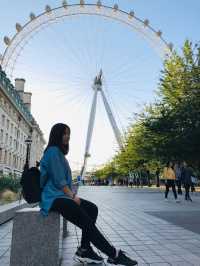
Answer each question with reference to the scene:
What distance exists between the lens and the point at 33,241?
3805 mm

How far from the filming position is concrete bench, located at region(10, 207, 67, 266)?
3.77 metres

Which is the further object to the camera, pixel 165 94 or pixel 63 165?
pixel 165 94

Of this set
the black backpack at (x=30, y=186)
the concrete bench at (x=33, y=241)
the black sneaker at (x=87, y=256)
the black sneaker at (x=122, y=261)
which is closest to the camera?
the concrete bench at (x=33, y=241)

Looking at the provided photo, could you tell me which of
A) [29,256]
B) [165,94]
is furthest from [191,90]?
[29,256]

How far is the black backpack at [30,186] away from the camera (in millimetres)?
4109

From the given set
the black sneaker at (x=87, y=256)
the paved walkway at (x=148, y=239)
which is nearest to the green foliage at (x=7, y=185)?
the paved walkway at (x=148, y=239)

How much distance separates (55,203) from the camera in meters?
4.01

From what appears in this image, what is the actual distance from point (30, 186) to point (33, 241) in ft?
2.22

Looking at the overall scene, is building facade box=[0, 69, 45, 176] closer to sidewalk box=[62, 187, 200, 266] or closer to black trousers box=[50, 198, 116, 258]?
sidewalk box=[62, 187, 200, 266]

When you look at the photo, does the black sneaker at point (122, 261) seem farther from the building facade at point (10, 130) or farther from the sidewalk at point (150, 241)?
the building facade at point (10, 130)

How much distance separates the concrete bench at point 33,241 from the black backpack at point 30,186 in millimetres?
263

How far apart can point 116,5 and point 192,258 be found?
107 feet

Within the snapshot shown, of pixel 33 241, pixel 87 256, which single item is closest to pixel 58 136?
pixel 33 241

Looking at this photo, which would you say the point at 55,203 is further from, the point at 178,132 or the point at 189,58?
the point at 189,58
